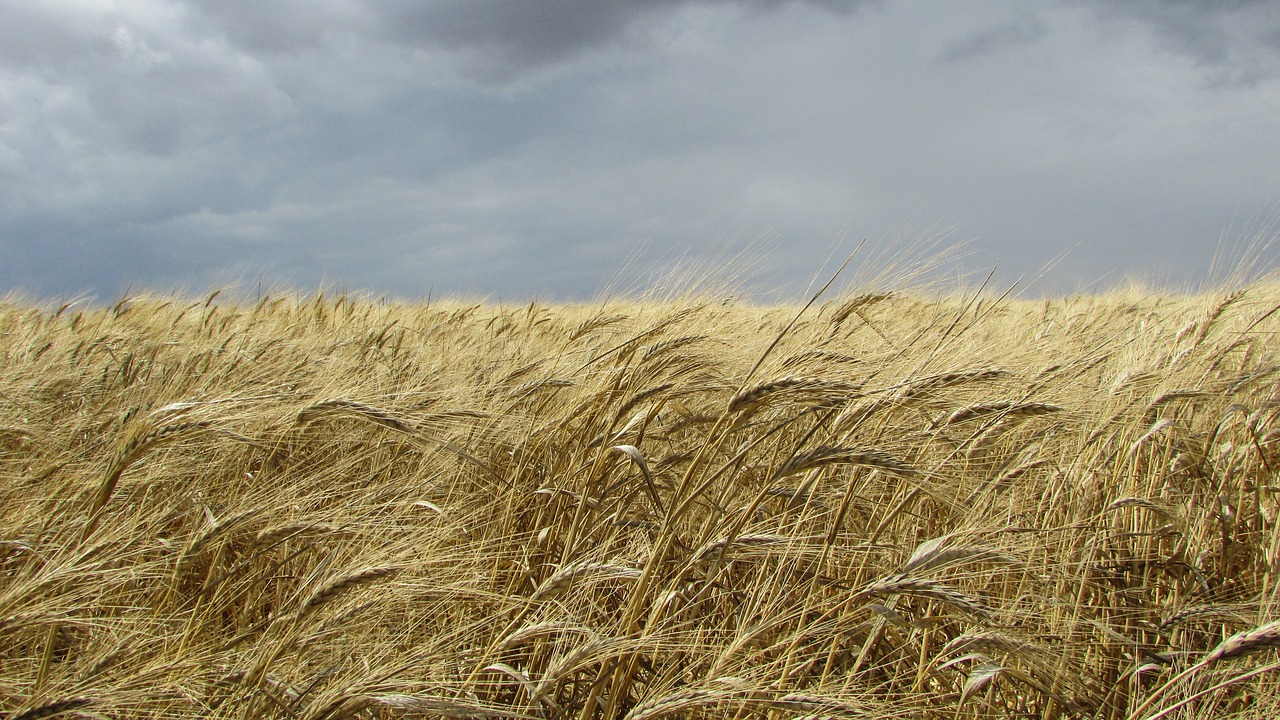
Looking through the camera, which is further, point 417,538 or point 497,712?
point 417,538

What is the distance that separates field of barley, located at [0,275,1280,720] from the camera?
1270 millimetres

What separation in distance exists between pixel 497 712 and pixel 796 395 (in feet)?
2.61

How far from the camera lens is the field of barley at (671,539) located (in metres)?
1.27

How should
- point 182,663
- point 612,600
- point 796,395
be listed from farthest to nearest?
point 612,600, point 796,395, point 182,663

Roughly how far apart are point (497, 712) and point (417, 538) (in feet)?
2.12

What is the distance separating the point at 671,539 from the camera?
4.48 ft

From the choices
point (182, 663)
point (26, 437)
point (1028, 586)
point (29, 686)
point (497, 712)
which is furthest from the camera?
point (26, 437)

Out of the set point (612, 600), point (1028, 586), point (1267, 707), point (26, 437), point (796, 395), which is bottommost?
point (1267, 707)

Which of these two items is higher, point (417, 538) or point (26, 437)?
point (26, 437)

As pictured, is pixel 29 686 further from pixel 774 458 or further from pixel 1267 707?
pixel 1267 707

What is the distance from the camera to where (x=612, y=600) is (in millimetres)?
1839

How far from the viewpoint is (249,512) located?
59.6 inches

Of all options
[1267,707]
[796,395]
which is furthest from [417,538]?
[1267,707]

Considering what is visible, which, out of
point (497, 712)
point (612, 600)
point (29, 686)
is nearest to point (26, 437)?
point (29, 686)
